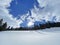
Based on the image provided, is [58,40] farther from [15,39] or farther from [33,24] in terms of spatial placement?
[15,39]

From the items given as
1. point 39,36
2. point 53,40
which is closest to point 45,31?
point 39,36

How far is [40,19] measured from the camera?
259cm

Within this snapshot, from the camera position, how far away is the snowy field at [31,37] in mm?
2225

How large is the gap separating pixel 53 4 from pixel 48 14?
0.23 metres

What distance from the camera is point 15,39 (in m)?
2.42

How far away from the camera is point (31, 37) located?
8.11ft

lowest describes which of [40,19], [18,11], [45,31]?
[45,31]

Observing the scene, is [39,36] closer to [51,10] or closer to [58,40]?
[58,40]

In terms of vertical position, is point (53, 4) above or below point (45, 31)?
above

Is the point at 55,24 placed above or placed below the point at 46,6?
below

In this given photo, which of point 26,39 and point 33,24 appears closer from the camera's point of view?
point 26,39

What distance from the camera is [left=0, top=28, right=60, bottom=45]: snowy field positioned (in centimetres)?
222

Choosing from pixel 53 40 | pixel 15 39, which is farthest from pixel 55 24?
pixel 15 39

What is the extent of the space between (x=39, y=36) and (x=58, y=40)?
1.30ft
